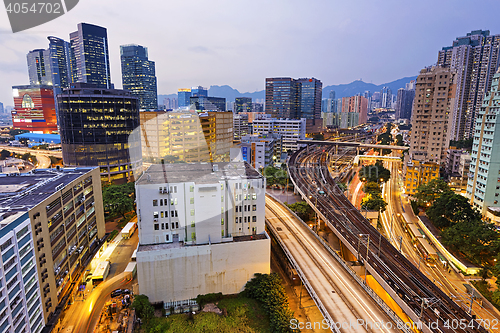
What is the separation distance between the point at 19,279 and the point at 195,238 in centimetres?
1035

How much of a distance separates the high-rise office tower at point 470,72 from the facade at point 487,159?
34628 millimetres

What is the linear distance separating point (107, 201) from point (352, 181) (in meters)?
44.0

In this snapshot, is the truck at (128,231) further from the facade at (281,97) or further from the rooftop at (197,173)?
the facade at (281,97)

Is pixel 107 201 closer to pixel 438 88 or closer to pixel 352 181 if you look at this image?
pixel 352 181

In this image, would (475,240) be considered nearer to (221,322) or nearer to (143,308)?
(221,322)

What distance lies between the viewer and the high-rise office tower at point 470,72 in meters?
63.0

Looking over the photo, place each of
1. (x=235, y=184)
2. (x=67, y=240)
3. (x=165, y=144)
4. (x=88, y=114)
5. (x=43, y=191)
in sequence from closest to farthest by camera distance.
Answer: (x=43, y=191)
(x=67, y=240)
(x=235, y=184)
(x=88, y=114)
(x=165, y=144)

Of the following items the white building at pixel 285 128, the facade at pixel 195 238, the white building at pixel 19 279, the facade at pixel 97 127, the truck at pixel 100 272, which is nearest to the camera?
the white building at pixel 19 279

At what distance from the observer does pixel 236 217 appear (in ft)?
72.4

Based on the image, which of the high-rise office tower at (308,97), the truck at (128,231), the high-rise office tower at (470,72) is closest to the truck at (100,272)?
the truck at (128,231)

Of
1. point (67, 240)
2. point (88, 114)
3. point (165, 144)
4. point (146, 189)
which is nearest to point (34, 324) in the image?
point (67, 240)

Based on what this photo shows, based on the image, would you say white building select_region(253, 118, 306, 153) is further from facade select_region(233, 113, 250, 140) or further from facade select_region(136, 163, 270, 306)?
facade select_region(136, 163, 270, 306)

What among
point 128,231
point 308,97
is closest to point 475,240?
point 128,231

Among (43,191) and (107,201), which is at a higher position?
(43,191)
